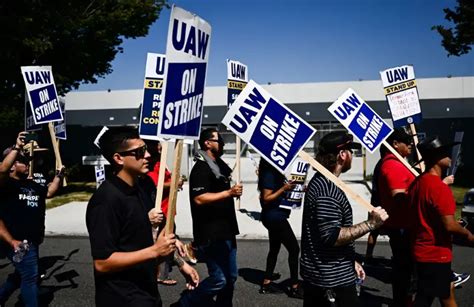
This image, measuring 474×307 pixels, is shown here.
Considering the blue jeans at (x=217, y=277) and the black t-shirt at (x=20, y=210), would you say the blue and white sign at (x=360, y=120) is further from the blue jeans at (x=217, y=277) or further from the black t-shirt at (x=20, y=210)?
the black t-shirt at (x=20, y=210)

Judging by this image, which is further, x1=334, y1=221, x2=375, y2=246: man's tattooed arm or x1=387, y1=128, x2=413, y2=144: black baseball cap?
x1=387, y1=128, x2=413, y2=144: black baseball cap

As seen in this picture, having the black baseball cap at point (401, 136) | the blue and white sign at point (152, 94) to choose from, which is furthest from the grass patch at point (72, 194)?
the black baseball cap at point (401, 136)

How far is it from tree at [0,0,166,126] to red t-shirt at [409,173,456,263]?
14.1 meters

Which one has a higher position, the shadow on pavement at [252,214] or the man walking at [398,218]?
the man walking at [398,218]

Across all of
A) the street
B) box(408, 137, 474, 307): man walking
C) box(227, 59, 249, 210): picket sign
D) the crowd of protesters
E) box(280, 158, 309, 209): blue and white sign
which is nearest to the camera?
the crowd of protesters

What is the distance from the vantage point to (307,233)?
349 centimetres

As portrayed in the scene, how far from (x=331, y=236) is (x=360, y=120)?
7.83 ft

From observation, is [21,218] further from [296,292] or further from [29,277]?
[296,292]

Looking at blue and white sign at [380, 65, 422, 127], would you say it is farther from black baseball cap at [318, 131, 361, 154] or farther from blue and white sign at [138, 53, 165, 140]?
black baseball cap at [318, 131, 361, 154]

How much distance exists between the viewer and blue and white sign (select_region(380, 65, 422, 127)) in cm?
727

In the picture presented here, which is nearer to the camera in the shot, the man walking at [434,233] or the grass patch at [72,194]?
the man walking at [434,233]

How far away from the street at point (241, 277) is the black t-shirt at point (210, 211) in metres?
1.33

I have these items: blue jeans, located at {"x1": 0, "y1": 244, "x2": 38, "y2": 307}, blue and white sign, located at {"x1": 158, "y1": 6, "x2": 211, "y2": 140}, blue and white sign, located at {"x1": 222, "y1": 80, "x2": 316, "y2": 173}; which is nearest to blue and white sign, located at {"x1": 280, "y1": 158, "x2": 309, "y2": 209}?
blue and white sign, located at {"x1": 222, "y1": 80, "x2": 316, "y2": 173}

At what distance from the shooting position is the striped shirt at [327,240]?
130 inches
